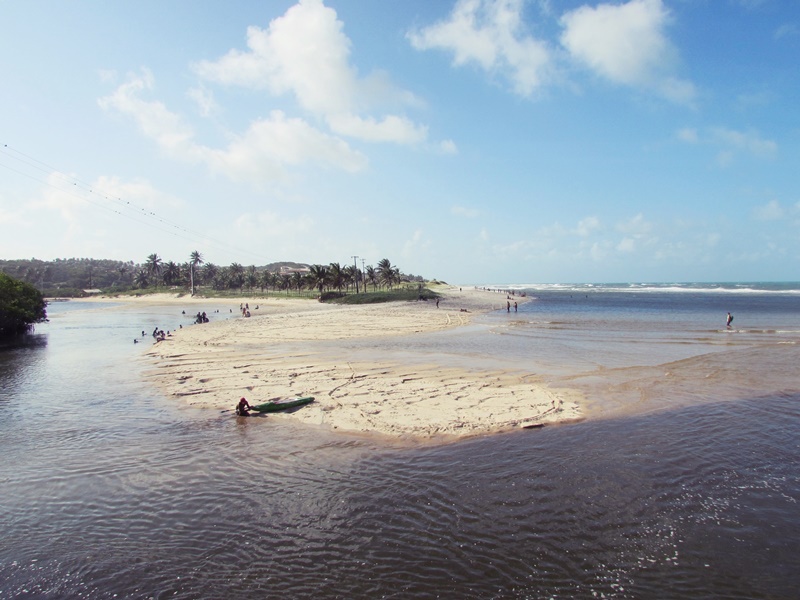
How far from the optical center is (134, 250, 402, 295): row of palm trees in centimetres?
10481

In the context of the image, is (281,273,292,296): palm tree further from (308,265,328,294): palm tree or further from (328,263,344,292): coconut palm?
(328,263,344,292): coconut palm

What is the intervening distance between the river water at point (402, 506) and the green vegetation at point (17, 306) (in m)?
29.0

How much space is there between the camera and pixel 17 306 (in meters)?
41.8

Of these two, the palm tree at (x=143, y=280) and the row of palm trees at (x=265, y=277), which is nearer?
the row of palm trees at (x=265, y=277)

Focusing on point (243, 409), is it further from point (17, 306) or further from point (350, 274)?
point (350, 274)

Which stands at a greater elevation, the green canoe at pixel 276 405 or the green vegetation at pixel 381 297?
the green vegetation at pixel 381 297

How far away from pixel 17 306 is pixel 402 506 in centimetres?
4871

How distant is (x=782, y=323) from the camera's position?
50000 millimetres

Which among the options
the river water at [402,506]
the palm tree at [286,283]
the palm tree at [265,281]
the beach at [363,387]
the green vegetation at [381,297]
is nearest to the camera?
the river water at [402,506]

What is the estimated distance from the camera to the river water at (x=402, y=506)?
7.60m

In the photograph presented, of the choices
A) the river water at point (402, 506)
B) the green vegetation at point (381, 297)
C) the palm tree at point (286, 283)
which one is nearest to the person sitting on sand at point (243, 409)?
the river water at point (402, 506)

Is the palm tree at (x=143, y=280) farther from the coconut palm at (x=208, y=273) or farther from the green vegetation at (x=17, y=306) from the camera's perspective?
the green vegetation at (x=17, y=306)

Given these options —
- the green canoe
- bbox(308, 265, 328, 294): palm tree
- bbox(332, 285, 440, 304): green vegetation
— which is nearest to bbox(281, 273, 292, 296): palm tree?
bbox(308, 265, 328, 294): palm tree

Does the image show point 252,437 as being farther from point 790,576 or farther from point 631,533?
point 790,576
